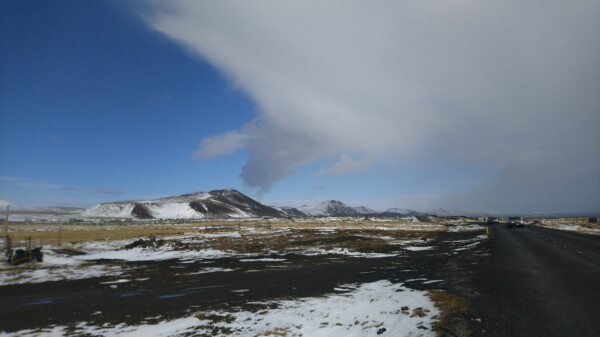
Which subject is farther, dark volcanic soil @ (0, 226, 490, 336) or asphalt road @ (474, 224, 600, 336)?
dark volcanic soil @ (0, 226, 490, 336)

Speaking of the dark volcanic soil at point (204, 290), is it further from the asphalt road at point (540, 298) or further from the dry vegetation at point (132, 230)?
the dry vegetation at point (132, 230)

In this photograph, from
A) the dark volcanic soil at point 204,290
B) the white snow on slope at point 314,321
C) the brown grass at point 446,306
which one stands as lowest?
the dark volcanic soil at point 204,290

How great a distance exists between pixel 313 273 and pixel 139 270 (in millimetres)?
12327

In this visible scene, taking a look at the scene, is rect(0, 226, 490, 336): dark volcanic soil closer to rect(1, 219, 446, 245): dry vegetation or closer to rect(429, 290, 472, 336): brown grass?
rect(429, 290, 472, 336): brown grass

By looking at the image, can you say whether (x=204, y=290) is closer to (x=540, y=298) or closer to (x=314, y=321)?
(x=314, y=321)

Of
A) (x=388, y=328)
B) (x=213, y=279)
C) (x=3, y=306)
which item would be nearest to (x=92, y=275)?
(x=3, y=306)

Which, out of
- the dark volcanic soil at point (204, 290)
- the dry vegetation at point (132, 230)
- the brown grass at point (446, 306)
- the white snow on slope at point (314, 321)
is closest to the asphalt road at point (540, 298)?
the brown grass at point (446, 306)

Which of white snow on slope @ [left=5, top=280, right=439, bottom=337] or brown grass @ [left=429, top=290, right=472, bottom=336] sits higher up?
brown grass @ [left=429, top=290, right=472, bottom=336]

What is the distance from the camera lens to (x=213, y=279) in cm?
1605

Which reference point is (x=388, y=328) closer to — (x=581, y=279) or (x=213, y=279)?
(x=581, y=279)

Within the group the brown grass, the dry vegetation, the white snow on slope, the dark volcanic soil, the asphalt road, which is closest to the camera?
the asphalt road

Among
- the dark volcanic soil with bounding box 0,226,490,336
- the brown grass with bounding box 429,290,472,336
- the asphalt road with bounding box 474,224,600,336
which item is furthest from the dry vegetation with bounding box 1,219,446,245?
the brown grass with bounding box 429,290,472,336

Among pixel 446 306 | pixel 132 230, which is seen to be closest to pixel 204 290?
pixel 446 306

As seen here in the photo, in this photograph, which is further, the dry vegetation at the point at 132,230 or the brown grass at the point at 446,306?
the dry vegetation at the point at 132,230
